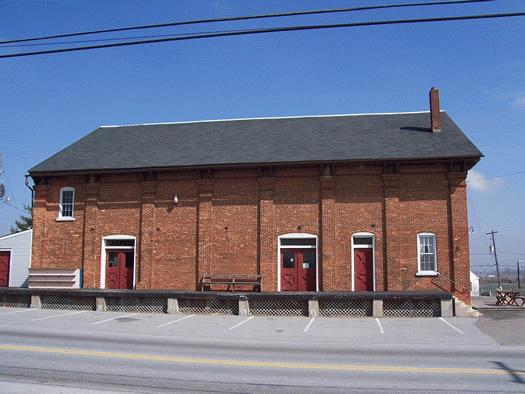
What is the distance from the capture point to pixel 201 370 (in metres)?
10.2

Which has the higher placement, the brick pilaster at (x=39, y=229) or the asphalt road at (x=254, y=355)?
the brick pilaster at (x=39, y=229)

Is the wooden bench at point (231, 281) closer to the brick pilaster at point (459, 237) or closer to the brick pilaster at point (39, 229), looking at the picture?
the brick pilaster at point (459, 237)

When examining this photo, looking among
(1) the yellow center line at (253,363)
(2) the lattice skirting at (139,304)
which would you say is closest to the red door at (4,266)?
(2) the lattice skirting at (139,304)

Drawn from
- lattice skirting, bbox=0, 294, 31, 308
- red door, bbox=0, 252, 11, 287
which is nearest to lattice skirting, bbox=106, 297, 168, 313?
lattice skirting, bbox=0, 294, 31, 308

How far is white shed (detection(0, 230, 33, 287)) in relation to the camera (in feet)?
101

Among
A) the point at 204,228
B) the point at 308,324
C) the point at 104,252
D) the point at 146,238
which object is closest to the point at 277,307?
the point at 308,324

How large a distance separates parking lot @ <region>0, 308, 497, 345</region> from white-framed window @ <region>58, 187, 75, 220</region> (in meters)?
6.96

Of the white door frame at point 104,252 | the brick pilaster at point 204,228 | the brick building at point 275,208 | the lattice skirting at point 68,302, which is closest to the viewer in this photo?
the lattice skirting at point 68,302

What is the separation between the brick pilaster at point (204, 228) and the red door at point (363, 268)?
271 inches

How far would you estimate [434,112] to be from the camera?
2573 cm

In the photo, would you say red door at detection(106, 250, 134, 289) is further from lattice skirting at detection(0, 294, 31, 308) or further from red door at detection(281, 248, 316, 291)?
red door at detection(281, 248, 316, 291)

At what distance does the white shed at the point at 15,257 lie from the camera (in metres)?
30.8

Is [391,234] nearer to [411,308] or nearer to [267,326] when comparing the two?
[411,308]

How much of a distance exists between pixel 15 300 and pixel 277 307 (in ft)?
39.1
